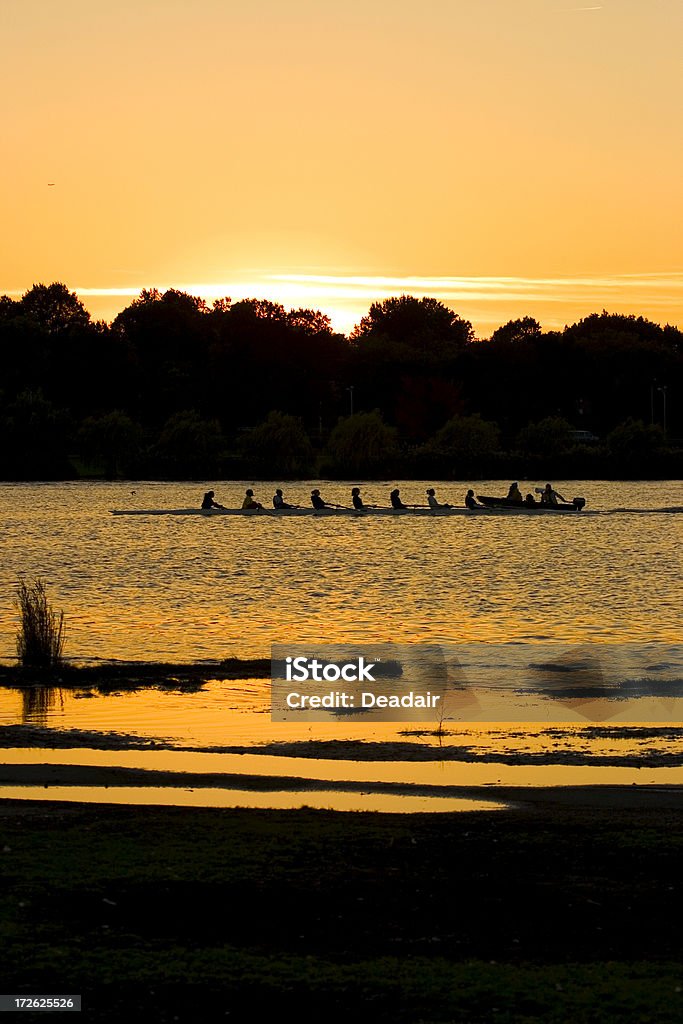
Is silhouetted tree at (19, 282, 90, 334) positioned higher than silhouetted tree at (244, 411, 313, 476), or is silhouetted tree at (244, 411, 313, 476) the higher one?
silhouetted tree at (19, 282, 90, 334)

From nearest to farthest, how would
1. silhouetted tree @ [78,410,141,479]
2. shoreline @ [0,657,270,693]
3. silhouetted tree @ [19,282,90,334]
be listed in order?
1. shoreline @ [0,657,270,693]
2. silhouetted tree @ [78,410,141,479]
3. silhouetted tree @ [19,282,90,334]

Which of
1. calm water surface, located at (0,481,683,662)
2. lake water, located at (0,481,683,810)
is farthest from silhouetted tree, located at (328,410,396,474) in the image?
lake water, located at (0,481,683,810)

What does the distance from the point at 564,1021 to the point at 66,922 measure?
12.0ft

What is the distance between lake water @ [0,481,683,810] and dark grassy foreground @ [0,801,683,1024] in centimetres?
187

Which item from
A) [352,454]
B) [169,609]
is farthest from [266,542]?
[352,454]

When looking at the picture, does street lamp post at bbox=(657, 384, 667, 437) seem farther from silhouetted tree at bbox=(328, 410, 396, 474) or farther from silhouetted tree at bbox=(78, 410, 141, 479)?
silhouetted tree at bbox=(78, 410, 141, 479)

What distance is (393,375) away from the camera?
563 feet

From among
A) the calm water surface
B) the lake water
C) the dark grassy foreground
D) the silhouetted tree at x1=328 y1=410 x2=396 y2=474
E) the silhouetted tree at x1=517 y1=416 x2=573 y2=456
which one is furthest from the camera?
the silhouetted tree at x1=517 y1=416 x2=573 y2=456

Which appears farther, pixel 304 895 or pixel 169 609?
pixel 169 609

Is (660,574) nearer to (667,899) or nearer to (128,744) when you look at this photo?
(128,744)

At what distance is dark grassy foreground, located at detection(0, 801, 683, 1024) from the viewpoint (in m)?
9.15

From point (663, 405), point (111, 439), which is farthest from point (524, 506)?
point (663, 405)

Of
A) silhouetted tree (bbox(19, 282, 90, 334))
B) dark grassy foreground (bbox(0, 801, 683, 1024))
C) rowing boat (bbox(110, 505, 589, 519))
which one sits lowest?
dark grassy foreground (bbox(0, 801, 683, 1024))

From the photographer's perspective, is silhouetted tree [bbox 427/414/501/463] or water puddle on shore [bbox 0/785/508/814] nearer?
water puddle on shore [bbox 0/785/508/814]
